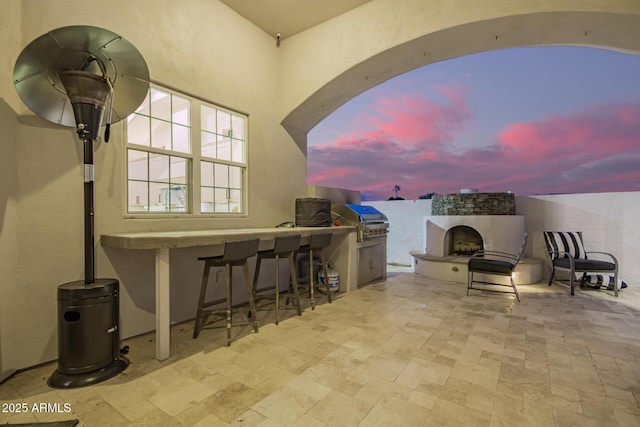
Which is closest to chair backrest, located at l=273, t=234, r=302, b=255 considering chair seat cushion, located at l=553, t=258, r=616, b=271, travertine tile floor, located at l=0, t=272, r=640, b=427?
travertine tile floor, located at l=0, t=272, r=640, b=427

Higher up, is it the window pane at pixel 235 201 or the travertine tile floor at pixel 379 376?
the window pane at pixel 235 201

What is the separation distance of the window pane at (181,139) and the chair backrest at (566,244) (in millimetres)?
6323

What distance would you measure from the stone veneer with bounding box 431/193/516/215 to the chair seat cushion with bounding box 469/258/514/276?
5.59 ft

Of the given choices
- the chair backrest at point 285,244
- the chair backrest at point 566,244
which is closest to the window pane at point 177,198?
the chair backrest at point 285,244

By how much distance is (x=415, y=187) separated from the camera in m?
11.9

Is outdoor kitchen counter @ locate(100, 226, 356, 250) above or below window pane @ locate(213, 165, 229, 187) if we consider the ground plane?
below

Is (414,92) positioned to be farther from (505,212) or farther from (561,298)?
(561,298)

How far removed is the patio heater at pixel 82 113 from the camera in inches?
82.9

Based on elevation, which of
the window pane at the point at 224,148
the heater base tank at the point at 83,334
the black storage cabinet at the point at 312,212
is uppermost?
the window pane at the point at 224,148

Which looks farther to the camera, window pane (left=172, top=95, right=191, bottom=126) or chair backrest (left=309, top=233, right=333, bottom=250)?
chair backrest (left=309, top=233, right=333, bottom=250)

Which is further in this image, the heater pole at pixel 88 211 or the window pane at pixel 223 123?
the window pane at pixel 223 123

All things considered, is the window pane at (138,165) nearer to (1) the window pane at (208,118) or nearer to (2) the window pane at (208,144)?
(2) the window pane at (208,144)

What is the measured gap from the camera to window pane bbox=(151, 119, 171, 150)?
346 centimetres

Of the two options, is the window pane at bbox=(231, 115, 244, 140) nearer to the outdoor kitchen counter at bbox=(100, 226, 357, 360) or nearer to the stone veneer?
the outdoor kitchen counter at bbox=(100, 226, 357, 360)
